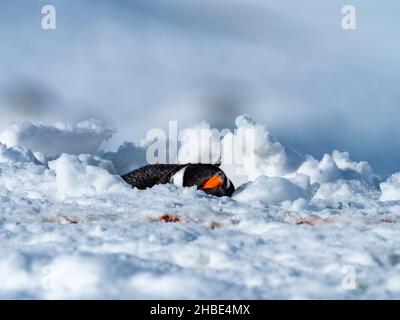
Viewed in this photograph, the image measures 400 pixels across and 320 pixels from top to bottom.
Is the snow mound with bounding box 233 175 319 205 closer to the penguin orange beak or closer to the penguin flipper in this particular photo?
the penguin orange beak

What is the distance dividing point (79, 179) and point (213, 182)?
2550mm

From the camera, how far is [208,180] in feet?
40.9

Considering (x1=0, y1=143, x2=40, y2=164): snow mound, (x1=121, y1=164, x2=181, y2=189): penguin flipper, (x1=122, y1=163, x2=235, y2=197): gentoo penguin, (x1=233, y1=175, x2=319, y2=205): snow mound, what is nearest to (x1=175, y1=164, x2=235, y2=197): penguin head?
(x1=122, y1=163, x2=235, y2=197): gentoo penguin

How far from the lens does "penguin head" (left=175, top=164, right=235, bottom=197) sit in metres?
12.1

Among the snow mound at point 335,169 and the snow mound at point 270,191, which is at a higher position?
the snow mound at point 335,169

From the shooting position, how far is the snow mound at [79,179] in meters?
12.0

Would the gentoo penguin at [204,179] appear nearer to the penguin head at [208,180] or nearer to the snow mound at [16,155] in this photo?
the penguin head at [208,180]

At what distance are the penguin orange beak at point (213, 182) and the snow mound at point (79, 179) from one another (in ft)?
5.17

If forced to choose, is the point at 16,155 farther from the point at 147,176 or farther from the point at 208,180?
the point at 208,180

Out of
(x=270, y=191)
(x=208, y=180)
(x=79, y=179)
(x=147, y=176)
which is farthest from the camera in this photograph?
(x=147, y=176)

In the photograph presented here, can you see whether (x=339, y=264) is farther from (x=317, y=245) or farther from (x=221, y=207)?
(x=221, y=207)

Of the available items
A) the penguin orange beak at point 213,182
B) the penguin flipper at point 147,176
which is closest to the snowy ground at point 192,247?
the penguin orange beak at point 213,182

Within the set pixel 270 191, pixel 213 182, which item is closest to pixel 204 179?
pixel 213 182
